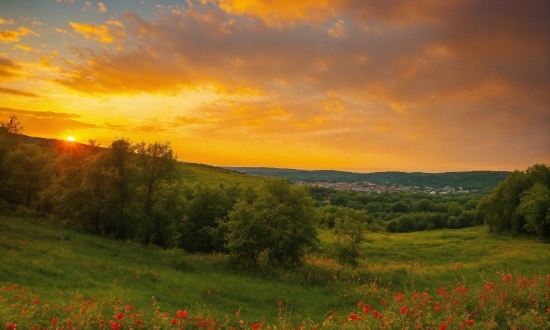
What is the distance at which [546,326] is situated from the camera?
1116 cm

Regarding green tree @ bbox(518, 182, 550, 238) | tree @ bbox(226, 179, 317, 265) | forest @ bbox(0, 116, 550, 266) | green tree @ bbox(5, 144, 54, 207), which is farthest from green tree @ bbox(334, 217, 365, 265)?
green tree @ bbox(5, 144, 54, 207)

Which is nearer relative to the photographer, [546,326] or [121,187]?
[546,326]

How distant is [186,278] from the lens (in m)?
27.2

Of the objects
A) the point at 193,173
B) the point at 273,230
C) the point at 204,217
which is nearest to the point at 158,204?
the point at 204,217

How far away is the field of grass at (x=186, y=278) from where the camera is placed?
21.7 meters

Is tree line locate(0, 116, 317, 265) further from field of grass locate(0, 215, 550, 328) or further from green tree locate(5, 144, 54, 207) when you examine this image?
field of grass locate(0, 215, 550, 328)

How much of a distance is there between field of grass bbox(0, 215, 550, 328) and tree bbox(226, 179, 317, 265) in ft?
6.88

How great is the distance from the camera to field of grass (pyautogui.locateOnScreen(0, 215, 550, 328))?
21734 millimetres

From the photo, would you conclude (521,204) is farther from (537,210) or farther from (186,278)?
(186,278)

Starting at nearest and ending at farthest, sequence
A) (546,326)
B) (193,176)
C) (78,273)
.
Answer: (546,326) → (78,273) → (193,176)

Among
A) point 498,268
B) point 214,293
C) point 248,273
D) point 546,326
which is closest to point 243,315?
point 214,293

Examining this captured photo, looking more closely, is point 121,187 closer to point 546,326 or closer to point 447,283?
point 447,283

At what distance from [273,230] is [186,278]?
34.8ft

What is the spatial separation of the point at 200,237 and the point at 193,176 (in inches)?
3622
